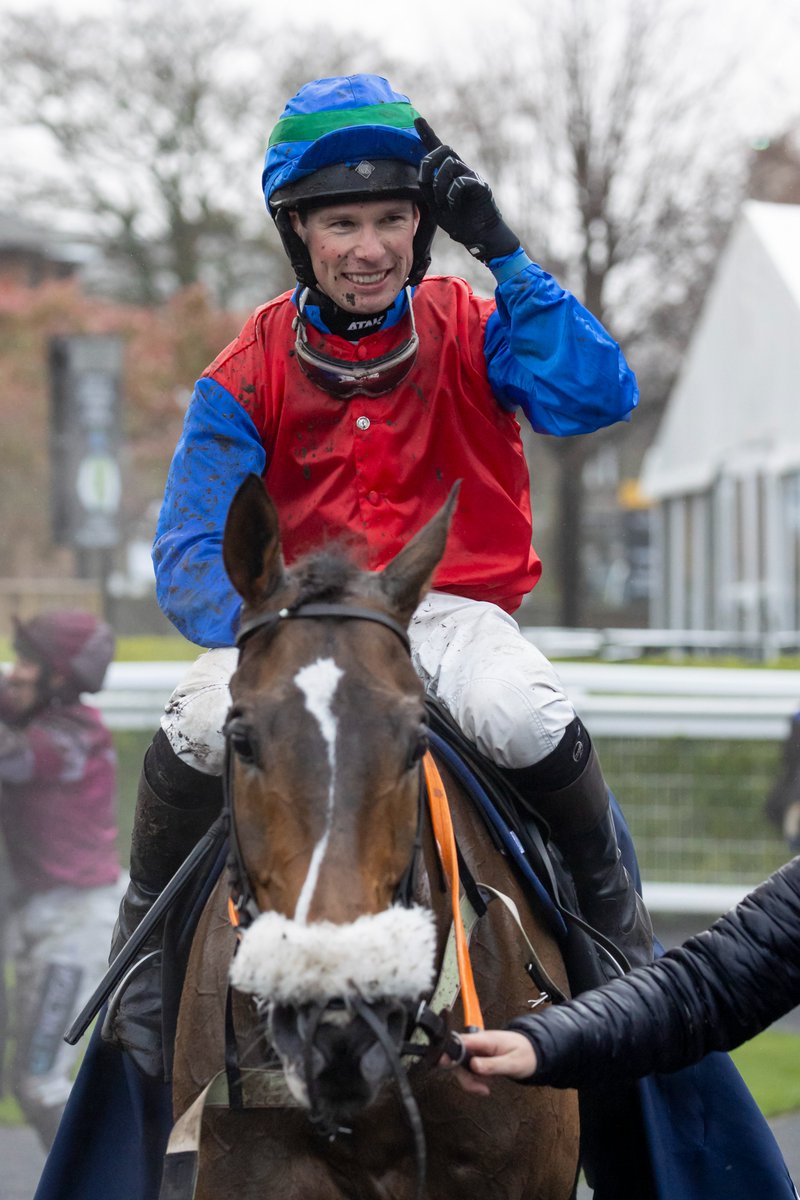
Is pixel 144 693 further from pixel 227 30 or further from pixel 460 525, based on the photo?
pixel 227 30

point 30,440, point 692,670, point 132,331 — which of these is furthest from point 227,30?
point 692,670

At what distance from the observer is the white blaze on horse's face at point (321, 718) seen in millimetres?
2400

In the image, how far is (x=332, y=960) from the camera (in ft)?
7.50

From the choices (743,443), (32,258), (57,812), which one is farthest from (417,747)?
(32,258)

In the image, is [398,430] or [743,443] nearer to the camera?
[398,430]

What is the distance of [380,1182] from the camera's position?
117 inches

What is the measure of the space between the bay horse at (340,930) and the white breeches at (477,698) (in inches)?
6.3

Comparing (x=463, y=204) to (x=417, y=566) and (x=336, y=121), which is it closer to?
(x=336, y=121)

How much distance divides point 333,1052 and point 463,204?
71.6 inches

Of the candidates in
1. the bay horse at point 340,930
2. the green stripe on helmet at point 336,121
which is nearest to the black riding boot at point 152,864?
the bay horse at point 340,930

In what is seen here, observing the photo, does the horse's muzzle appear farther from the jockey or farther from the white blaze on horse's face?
the jockey

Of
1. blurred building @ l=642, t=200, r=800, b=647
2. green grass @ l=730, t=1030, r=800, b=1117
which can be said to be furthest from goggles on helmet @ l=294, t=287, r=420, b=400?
blurred building @ l=642, t=200, r=800, b=647

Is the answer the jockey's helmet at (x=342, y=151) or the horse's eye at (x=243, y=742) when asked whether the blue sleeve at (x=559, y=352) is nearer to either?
the jockey's helmet at (x=342, y=151)

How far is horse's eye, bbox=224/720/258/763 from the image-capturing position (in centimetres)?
259
